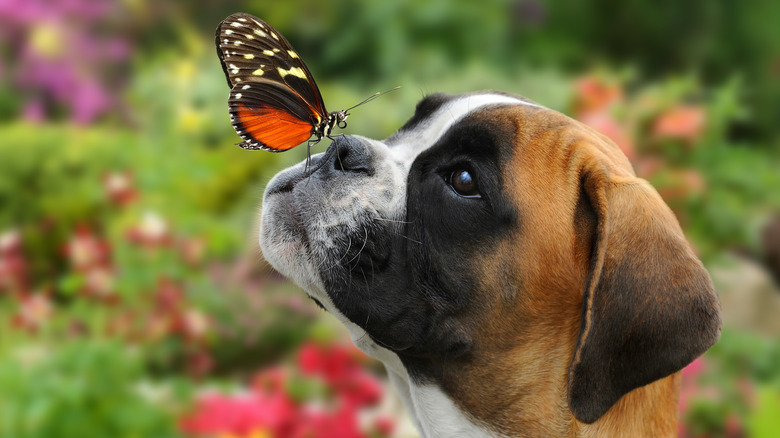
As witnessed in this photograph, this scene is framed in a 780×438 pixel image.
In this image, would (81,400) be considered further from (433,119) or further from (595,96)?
(595,96)

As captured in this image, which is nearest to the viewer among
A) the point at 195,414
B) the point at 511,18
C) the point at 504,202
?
the point at 504,202

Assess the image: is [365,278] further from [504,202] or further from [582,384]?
[582,384]

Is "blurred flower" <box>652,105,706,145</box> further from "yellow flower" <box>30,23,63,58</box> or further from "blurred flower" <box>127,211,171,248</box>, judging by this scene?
"yellow flower" <box>30,23,63,58</box>

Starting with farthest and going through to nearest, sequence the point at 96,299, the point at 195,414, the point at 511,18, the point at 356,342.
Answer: the point at 511,18, the point at 96,299, the point at 195,414, the point at 356,342

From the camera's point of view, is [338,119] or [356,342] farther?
[356,342]

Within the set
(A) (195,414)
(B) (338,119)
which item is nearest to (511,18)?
(A) (195,414)

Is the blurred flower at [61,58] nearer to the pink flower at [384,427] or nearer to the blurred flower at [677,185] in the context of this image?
the pink flower at [384,427]

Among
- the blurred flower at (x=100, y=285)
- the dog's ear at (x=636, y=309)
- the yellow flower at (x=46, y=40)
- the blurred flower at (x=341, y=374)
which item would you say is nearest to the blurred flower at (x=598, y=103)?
the blurred flower at (x=341, y=374)
